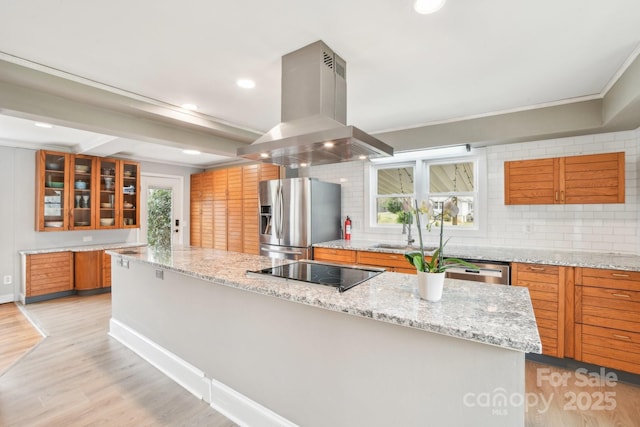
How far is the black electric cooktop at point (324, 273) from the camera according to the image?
1.68m

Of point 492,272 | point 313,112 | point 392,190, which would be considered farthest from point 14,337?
point 492,272

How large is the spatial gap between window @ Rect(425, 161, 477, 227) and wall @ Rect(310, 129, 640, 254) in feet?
0.63

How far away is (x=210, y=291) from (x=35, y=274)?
3999mm

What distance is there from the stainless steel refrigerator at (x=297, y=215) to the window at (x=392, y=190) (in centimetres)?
60

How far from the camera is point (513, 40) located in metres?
1.92

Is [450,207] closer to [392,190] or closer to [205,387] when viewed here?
[205,387]

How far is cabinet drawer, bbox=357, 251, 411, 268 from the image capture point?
3.29 metres

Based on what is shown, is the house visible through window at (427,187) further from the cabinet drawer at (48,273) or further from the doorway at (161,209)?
the cabinet drawer at (48,273)

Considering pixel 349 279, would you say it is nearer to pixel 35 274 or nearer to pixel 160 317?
pixel 160 317

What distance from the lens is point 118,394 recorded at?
221 centimetres

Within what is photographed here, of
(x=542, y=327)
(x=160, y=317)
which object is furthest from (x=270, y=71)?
(x=542, y=327)

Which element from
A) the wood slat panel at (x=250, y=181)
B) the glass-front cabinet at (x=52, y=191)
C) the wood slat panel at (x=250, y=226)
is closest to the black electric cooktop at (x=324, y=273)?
the wood slat panel at (x=250, y=226)

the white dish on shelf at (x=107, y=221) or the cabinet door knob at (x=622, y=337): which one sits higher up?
the white dish on shelf at (x=107, y=221)

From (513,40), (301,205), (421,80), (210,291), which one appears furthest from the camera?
(301,205)
